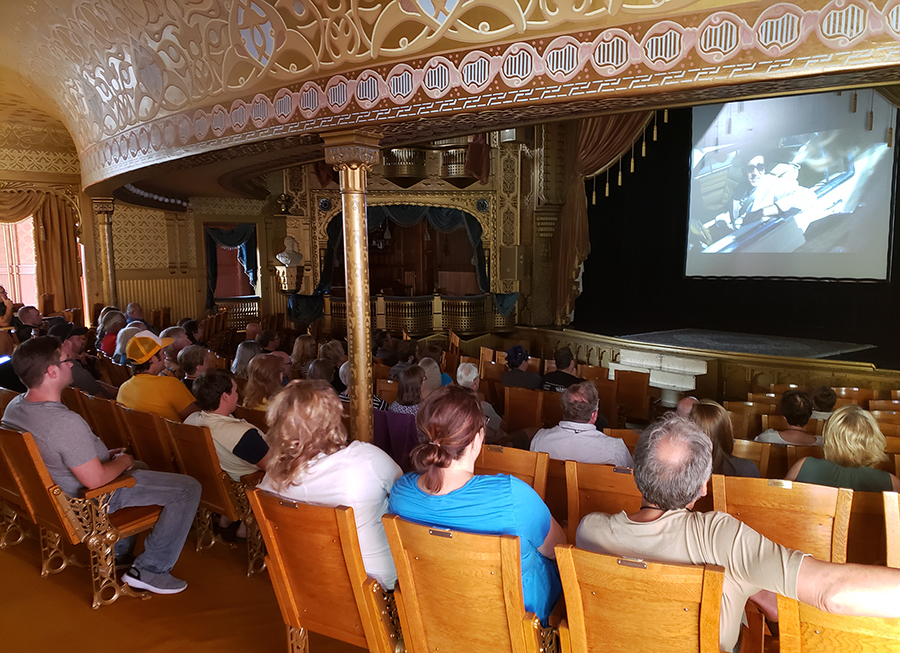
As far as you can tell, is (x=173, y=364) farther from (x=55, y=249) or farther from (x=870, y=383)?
(x=55, y=249)

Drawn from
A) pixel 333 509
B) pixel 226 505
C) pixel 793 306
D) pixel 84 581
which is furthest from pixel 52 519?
pixel 793 306

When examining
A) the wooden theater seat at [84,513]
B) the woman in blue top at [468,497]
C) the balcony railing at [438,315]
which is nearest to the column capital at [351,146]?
the wooden theater seat at [84,513]

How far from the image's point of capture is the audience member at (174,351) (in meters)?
4.92

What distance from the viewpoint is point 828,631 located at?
1.43m

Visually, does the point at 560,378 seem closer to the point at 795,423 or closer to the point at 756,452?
the point at 795,423

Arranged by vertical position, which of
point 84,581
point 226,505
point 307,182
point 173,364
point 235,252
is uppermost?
point 307,182

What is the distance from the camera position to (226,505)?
3.17 m

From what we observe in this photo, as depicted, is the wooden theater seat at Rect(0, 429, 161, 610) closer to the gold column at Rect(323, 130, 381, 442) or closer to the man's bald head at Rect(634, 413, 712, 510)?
the gold column at Rect(323, 130, 381, 442)

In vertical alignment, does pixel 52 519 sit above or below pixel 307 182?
below

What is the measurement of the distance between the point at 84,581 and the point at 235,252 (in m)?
13.1

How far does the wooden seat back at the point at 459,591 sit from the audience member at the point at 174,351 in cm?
321

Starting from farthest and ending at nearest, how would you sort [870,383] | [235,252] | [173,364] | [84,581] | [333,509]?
[235,252], [870,383], [173,364], [84,581], [333,509]

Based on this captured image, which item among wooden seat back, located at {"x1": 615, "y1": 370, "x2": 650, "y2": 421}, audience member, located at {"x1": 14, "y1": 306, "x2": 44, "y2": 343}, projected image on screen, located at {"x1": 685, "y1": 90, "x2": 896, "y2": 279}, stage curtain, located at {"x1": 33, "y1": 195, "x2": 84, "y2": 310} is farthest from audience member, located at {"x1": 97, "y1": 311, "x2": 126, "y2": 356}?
projected image on screen, located at {"x1": 685, "y1": 90, "x2": 896, "y2": 279}

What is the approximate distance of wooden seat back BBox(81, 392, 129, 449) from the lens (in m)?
A: 3.81
